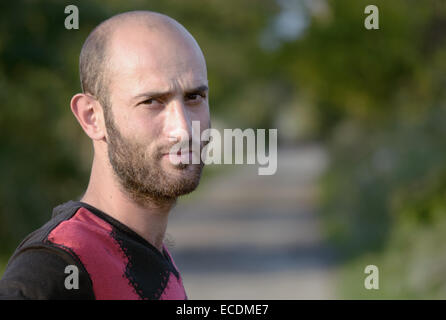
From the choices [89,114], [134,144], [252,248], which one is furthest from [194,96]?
[252,248]

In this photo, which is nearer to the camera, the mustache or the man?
the man

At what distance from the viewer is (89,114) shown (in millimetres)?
2059

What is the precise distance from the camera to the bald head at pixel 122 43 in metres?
1.91

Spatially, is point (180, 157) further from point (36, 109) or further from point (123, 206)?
point (36, 109)

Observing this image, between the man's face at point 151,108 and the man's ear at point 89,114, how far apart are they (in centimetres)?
6

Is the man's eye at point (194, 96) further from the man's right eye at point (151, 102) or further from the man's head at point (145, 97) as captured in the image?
the man's right eye at point (151, 102)

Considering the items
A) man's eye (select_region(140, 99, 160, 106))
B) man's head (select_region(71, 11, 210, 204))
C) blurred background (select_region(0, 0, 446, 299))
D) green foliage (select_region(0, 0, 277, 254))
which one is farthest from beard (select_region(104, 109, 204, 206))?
green foliage (select_region(0, 0, 277, 254))

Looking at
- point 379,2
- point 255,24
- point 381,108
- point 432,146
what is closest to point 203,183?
point 255,24

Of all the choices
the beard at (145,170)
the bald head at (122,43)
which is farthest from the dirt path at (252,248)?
the bald head at (122,43)

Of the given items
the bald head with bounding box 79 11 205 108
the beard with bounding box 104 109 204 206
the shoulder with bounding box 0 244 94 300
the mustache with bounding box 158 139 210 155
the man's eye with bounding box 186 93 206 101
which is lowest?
the shoulder with bounding box 0 244 94 300

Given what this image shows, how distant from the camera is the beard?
76.2 inches

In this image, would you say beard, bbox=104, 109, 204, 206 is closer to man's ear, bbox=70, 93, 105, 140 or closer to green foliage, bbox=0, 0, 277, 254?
A: man's ear, bbox=70, 93, 105, 140

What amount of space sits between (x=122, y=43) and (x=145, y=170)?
42 cm
